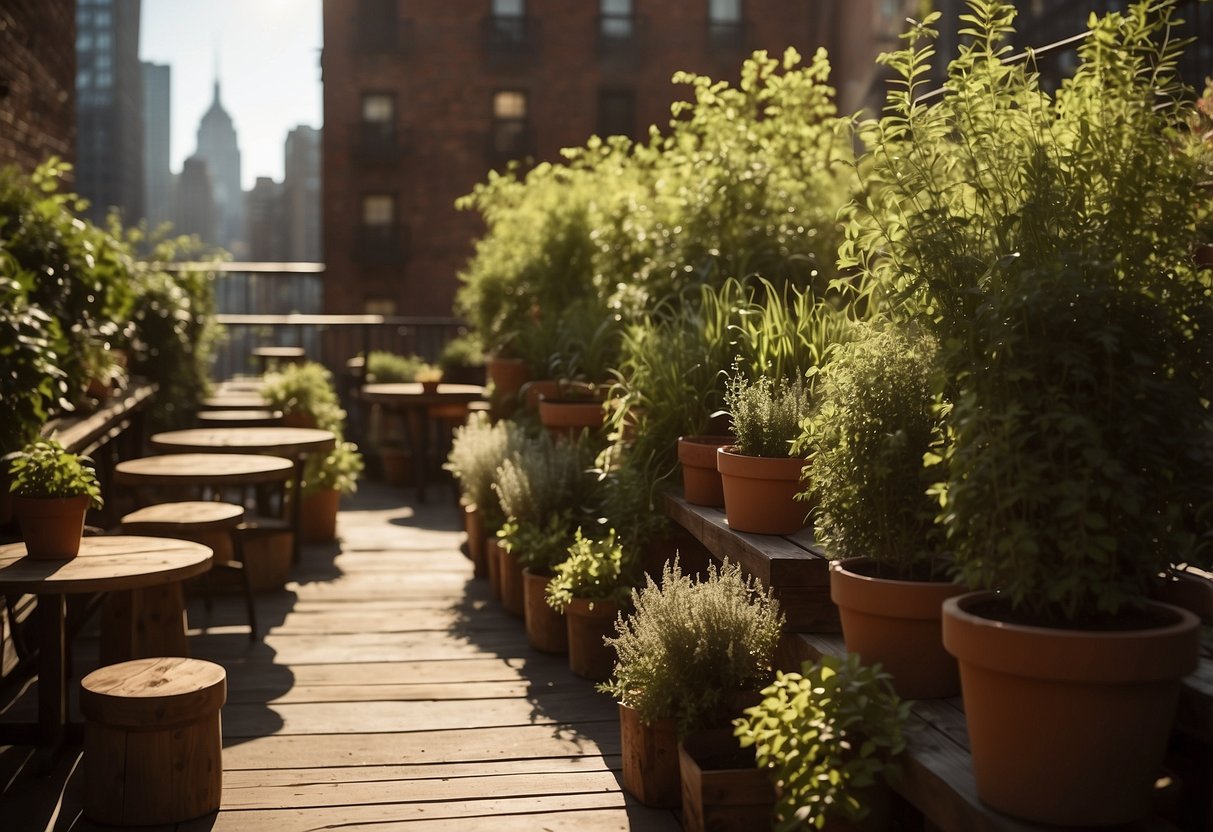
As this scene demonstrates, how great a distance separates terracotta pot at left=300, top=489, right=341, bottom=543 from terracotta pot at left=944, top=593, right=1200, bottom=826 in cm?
549

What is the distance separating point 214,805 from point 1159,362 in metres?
2.47

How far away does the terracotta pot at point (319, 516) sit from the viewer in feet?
23.6

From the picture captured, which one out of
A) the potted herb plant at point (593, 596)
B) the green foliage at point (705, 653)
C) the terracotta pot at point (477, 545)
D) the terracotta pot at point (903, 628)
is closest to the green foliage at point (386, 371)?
the terracotta pot at point (477, 545)

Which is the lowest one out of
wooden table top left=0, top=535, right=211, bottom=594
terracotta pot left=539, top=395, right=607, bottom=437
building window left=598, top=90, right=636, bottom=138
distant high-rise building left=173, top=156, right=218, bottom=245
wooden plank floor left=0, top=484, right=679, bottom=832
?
wooden plank floor left=0, top=484, right=679, bottom=832

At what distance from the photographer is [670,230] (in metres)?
5.91

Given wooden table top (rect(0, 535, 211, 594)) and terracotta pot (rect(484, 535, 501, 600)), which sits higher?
wooden table top (rect(0, 535, 211, 594))

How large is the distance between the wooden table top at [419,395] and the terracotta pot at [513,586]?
3.53 meters

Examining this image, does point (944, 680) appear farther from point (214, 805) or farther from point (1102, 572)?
point (214, 805)

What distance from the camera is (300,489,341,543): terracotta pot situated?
7.18 meters

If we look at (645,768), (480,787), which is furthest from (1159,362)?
(480,787)

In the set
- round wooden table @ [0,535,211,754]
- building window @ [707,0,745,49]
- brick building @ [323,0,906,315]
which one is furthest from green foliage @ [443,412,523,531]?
building window @ [707,0,745,49]

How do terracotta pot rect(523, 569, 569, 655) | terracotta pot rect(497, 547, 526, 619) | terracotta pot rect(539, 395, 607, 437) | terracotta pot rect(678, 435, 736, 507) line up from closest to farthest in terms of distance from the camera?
terracotta pot rect(678, 435, 736, 507) < terracotta pot rect(523, 569, 569, 655) < terracotta pot rect(497, 547, 526, 619) < terracotta pot rect(539, 395, 607, 437)

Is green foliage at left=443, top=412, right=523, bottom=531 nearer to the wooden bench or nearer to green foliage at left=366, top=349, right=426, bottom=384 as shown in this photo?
the wooden bench

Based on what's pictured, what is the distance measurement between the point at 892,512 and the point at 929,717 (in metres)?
0.42
